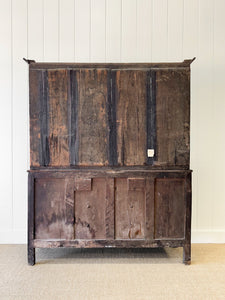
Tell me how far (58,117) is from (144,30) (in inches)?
56.3

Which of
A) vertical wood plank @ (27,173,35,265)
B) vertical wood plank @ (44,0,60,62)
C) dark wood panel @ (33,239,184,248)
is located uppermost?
vertical wood plank @ (44,0,60,62)

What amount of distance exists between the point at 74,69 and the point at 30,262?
5.74ft

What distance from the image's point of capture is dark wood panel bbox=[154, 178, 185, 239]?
2.63 metres

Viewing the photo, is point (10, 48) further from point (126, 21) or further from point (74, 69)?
point (126, 21)

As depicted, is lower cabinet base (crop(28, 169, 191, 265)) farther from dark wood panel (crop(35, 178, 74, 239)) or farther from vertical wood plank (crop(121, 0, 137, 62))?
vertical wood plank (crop(121, 0, 137, 62))

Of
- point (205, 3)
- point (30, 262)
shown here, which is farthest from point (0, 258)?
point (205, 3)

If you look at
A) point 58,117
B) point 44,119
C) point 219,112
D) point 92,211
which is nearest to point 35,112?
point 44,119

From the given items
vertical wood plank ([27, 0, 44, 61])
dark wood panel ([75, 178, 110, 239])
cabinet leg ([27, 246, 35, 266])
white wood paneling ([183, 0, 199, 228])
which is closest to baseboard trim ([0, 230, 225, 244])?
white wood paneling ([183, 0, 199, 228])

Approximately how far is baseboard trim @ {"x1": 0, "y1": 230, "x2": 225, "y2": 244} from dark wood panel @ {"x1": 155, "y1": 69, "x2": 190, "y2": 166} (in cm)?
109

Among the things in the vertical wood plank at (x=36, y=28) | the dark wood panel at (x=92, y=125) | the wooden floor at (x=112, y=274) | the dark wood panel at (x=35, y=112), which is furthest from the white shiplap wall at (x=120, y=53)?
the dark wood panel at (x=92, y=125)

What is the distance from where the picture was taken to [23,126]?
127 inches

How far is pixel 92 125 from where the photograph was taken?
8.63 ft

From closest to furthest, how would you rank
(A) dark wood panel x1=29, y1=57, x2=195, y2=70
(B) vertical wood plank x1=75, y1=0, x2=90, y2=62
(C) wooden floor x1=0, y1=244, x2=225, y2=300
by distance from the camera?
(C) wooden floor x1=0, y1=244, x2=225, y2=300
(A) dark wood panel x1=29, y1=57, x2=195, y2=70
(B) vertical wood plank x1=75, y1=0, x2=90, y2=62

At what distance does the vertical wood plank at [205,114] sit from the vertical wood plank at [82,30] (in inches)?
48.2
